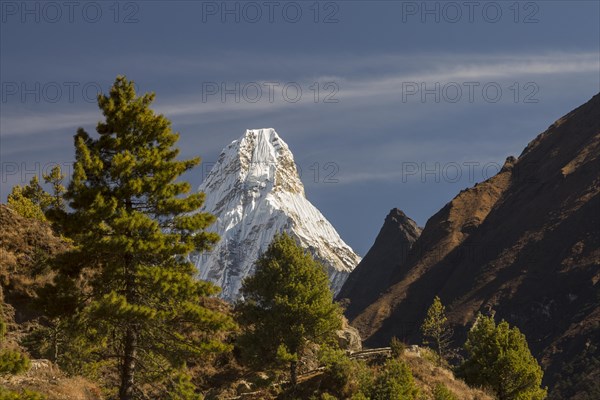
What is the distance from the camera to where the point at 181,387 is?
74.5 feet

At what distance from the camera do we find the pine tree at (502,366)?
43438 mm

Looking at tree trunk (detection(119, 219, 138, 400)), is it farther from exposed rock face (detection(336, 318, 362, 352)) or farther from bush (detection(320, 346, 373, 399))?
exposed rock face (detection(336, 318, 362, 352))

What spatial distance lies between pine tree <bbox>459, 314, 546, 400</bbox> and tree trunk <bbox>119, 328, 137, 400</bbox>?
2828cm

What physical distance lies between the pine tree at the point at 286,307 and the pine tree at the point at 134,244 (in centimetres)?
1122

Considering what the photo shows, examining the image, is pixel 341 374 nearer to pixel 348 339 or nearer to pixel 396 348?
pixel 396 348

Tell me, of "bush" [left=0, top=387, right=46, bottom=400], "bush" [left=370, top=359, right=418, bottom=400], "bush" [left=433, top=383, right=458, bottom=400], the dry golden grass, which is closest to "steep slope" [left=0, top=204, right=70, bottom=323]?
"bush" [left=0, top=387, right=46, bottom=400]

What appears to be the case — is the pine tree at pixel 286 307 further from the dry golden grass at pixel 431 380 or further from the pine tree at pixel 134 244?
the pine tree at pixel 134 244

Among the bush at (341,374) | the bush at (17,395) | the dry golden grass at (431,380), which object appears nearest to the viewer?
the bush at (17,395)

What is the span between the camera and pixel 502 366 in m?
43.4

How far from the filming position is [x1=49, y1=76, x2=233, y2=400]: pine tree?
22109 mm

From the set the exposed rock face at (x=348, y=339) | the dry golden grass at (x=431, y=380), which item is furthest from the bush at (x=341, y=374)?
the exposed rock face at (x=348, y=339)

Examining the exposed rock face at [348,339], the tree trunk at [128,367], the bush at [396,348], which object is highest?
the exposed rock face at [348,339]

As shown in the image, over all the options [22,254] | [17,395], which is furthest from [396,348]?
[17,395]

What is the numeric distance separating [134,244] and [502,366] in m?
30.1
